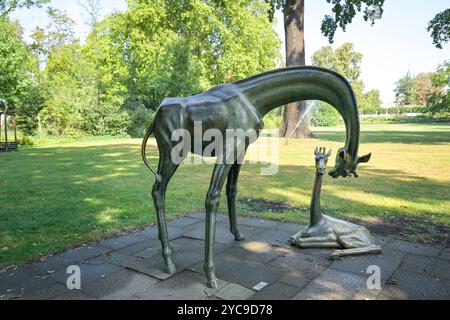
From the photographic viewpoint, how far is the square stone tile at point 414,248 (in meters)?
4.15

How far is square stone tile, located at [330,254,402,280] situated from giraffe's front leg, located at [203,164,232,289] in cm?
137

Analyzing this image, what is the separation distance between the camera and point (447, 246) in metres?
4.39

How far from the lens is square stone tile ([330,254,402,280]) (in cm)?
358

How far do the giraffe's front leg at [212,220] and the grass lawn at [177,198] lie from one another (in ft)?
7.49

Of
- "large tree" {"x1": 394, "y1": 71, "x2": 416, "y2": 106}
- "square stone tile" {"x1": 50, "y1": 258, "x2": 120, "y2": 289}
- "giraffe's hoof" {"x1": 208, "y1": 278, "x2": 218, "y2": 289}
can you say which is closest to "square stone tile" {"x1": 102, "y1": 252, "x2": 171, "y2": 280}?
"square stone tile" {"x1": 50, "y1": 258, "x2": 120, "y2": 289}

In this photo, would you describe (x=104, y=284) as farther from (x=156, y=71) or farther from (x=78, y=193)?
(x=156, y=71)

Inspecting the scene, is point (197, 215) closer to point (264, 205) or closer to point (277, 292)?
point (264, 205)

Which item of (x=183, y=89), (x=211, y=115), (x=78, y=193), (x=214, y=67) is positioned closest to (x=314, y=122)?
(x=214, y=67)

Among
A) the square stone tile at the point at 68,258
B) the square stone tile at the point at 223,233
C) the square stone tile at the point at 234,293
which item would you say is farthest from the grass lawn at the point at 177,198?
the square stone tile at the point at 234,293

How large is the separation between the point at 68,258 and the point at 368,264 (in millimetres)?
3517

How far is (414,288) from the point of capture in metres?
3.21

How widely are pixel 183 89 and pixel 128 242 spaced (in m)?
23.3

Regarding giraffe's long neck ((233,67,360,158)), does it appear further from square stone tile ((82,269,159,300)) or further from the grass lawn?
the grass lawn

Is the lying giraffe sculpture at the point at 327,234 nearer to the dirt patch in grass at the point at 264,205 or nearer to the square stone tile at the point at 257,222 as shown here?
the square stone tile at the point at 257,222
